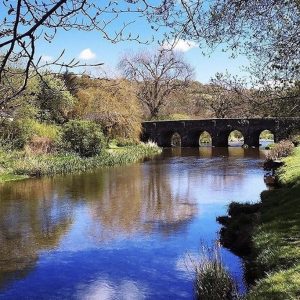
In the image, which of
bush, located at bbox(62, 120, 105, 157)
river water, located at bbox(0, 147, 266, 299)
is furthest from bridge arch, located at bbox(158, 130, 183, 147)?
river water, located at bbox(0, 147, 266, 299)

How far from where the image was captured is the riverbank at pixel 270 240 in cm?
738

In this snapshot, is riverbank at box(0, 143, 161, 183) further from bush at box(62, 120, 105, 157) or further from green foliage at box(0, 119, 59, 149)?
green foliage at box(0, 119, 59, 149)

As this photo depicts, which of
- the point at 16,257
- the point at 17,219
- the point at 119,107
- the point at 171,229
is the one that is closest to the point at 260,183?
the point at 171,229

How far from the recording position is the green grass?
719 centimetres

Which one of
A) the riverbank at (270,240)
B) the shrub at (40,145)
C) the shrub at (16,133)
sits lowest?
the riverbank at (270,240)

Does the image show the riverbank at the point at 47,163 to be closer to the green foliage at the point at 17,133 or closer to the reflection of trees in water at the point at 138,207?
the green foliage at the point at 17,133

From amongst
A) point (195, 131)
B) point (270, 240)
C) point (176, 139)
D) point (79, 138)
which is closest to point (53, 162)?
point (79, 138)

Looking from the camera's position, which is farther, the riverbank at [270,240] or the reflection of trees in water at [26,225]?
the reflection of trees in water at [26,225]

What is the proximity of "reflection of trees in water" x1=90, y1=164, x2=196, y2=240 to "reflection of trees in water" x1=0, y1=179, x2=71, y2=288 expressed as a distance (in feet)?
4.54

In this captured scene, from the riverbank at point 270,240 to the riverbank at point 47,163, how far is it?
1538 centimetres

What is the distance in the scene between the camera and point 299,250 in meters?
9.14

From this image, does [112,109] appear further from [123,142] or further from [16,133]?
[16,133]

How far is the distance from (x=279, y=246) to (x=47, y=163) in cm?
2273

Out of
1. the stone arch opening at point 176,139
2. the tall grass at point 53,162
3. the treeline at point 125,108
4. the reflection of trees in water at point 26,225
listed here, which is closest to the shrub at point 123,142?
the treeline at point 125,108
